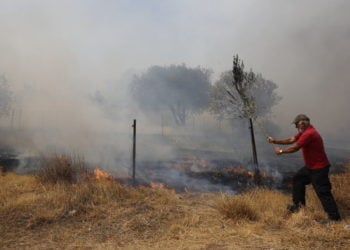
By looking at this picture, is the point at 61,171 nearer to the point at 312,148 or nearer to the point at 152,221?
the point at 152,221

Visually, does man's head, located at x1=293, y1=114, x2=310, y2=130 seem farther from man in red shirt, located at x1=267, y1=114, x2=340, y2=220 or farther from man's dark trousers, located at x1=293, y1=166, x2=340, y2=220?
man's dark trousers, located at x1=293, y1=166, x2=340, y2=220

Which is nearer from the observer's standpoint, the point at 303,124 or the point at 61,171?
the point at 303,124

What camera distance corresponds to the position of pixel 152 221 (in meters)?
6.34

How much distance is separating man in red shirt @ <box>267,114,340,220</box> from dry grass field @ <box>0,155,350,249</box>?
266 millimetres

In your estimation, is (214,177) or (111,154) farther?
(111,154)

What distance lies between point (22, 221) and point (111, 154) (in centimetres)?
1156

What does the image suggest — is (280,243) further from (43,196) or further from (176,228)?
(43,196)

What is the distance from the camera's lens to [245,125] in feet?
130

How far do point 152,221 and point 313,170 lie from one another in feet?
10.3

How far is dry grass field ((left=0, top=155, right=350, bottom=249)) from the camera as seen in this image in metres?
5.36

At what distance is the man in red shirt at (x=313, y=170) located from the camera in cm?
615

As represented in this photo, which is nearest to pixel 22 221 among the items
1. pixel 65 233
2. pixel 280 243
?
pixel 65 233

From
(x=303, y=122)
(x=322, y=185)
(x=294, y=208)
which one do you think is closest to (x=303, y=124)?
(x=303, y=122)

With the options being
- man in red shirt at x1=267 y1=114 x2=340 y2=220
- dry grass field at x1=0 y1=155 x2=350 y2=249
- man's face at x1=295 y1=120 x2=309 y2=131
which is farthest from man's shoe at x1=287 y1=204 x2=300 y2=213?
man's face at x1=295 y1=120 x2=309 y2=131
